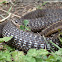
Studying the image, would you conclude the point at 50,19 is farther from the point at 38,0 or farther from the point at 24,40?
the point at 38,0

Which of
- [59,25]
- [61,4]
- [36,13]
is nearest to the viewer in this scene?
[59,25]

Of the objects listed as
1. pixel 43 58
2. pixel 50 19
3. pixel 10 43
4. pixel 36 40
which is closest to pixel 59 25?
pixel 50 19

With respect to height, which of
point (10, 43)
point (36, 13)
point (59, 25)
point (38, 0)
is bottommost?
A: point (10, 43)

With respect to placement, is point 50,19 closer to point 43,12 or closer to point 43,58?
point 43,12

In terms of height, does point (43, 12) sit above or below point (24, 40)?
above

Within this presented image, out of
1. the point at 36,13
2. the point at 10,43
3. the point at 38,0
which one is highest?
the point at 38,0

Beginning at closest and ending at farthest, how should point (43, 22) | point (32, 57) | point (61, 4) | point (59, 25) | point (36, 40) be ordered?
point (32, 57) < point (36, 40) < point (59, 25) < point (43, 22) < point (61, 4)

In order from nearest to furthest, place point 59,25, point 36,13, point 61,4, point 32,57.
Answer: point 32,57, point 59,25, point 36,13, point 61,4

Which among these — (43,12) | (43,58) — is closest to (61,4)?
(43,12)

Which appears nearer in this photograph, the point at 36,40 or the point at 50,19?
the point at 36,40
